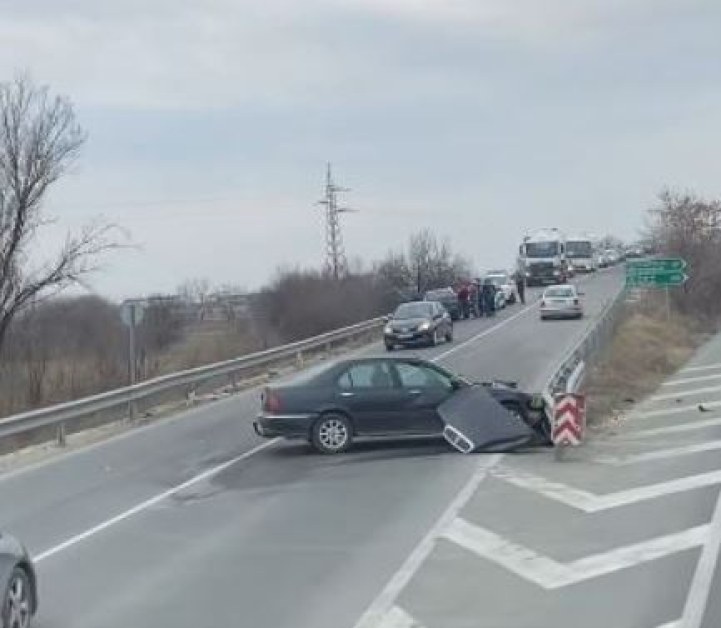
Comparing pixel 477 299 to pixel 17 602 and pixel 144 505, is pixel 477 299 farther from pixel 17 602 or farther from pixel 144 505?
pixel 17 602

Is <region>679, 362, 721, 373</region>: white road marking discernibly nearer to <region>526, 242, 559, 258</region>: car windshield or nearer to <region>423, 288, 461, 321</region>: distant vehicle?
<region>423, 288, 461, 321</region>: distant vehicle

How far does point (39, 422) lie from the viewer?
857 inches

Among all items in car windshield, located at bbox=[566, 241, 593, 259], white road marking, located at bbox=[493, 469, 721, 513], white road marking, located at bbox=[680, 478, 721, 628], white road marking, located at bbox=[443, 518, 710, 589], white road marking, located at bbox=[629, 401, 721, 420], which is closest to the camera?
white road marking, located at bbox=[680, 478, 721, 628]

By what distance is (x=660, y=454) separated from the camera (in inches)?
728

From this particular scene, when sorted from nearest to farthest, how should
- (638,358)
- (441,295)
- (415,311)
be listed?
1. (638,358)
2. (415,311)
3. (441,295)

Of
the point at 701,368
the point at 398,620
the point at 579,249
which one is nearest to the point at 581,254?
the point at 579,249

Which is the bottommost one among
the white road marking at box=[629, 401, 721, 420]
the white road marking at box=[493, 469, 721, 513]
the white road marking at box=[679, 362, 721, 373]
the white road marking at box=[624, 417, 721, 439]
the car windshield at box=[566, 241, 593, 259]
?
the white road marking at box=[679, 362, 721, 373]

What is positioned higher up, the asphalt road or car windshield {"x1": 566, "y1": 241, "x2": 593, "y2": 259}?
car windshield {"x1": 566, "y1": 241, "x2": 593, "y2": 259}

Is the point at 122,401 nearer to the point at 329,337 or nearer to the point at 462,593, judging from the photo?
the point at 462,593

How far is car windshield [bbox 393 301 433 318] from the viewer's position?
4672 centimetres

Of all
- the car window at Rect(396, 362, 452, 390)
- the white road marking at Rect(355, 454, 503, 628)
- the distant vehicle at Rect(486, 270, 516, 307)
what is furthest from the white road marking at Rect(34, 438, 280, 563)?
the distant vehicle at Rect(486, 270, 516, 307)

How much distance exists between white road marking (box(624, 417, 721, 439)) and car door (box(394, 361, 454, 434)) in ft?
11.0

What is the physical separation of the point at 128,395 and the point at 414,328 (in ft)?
67.7

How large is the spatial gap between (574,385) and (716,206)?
Answer: 6569cm
